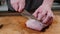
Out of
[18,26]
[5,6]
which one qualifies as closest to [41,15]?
[18,26]

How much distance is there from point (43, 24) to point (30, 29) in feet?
0.29

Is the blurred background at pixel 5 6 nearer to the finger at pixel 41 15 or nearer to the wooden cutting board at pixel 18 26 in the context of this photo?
the wooden cutting board at pixel 18 26

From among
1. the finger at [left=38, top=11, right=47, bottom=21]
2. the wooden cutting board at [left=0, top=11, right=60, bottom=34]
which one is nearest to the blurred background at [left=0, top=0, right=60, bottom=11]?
the wooden cutting board at [left=0, top=11, right=60, bottom=34]

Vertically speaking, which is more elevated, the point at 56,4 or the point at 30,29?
the point at 56,4

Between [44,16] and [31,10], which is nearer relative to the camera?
[44,16]

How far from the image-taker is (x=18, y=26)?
3.13 feet

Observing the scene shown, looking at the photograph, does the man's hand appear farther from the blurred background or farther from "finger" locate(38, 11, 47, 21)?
the blurred background

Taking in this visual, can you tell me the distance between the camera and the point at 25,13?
3.17 ft

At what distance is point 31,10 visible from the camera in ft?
3.49

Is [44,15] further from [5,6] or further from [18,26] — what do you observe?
[5,6]

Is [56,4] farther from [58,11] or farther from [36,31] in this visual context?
[36,31]

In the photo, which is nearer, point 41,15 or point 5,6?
point 41,15

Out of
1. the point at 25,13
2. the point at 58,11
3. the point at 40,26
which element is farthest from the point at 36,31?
the point at 58,11

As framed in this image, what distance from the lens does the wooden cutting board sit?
0.91m
